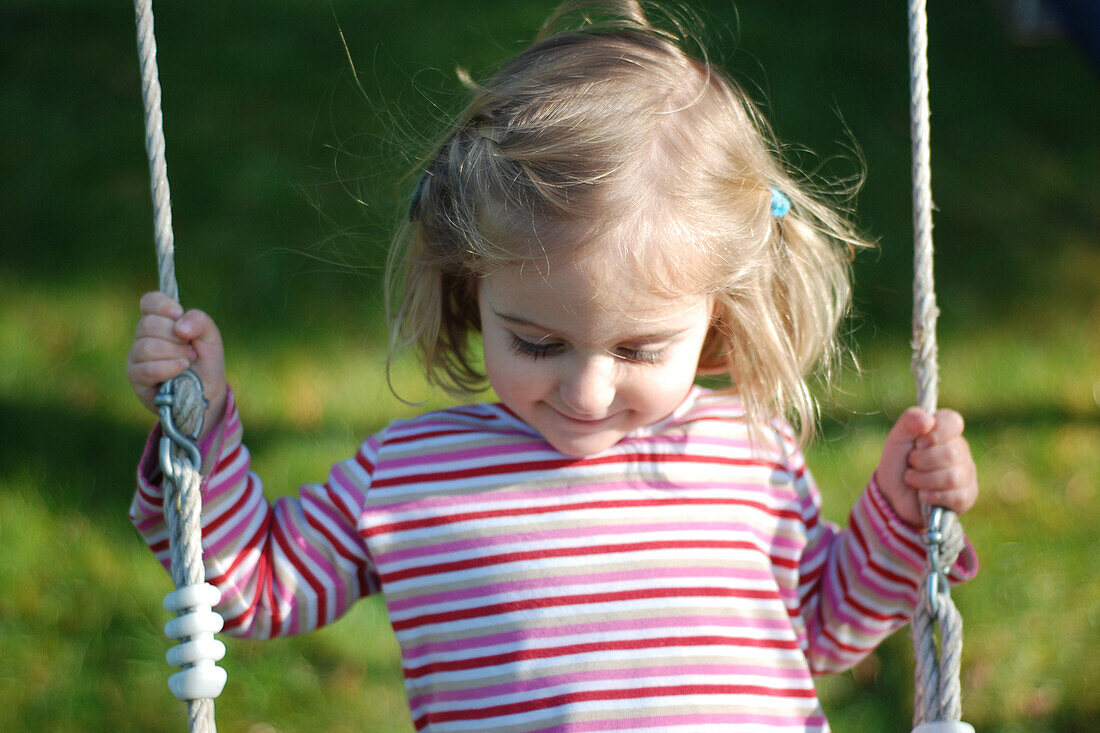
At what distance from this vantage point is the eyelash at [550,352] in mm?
1204

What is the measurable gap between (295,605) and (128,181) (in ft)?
6.44

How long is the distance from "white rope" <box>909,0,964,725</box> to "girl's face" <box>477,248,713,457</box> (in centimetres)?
24

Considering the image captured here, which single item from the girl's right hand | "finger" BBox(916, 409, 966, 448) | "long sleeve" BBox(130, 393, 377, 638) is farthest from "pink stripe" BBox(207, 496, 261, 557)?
"finger" BBox(916, 409, 966, 448)

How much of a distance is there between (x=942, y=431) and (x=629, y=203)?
44 cm

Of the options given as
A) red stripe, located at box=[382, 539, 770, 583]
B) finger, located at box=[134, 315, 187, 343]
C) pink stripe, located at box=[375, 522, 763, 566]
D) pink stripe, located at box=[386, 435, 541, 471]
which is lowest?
red stripe, located at box=[382, 539, 770, 583]

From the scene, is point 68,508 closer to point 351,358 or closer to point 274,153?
point 351,358

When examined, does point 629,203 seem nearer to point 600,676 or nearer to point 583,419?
point 583,419

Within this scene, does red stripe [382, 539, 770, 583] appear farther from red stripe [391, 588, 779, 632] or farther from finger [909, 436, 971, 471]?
finger [909, 436, 971, 471]

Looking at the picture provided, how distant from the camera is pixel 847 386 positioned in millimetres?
2561

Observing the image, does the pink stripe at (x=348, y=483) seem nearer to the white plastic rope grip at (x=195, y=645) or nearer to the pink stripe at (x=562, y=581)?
the pink stripe at (x=562, y=581)

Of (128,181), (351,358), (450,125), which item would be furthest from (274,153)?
(450,125)

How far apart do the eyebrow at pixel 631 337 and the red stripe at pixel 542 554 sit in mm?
260

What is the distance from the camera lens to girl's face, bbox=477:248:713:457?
1.17m

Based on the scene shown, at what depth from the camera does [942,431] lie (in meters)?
1.26
